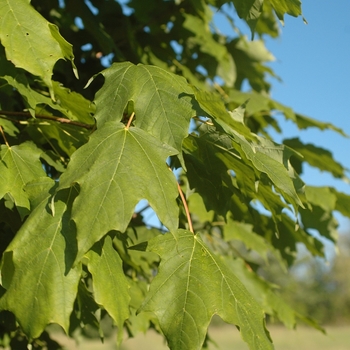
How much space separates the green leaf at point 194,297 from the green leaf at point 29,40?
50cm

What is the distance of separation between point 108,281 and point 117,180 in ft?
0.81

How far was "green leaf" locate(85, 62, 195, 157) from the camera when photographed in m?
1.38

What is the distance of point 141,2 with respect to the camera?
2748 millimetres

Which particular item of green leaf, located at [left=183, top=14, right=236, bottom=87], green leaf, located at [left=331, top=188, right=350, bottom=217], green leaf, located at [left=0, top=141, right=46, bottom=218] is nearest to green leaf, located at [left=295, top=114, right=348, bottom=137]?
green leaf, located at [left=331, top=188, right=350, bottom=217]

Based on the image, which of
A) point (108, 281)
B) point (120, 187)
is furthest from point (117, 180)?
point (108, 281)

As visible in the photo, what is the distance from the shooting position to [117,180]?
1231mm

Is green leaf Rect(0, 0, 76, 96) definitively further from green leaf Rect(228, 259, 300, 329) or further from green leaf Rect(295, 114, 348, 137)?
green leaf Rect(295, 114, 348, 137)

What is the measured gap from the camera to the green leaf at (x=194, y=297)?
1273 millimetres

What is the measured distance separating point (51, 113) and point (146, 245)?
739 mm

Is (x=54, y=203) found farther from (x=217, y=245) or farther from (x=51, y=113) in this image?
(x=217, y=245)

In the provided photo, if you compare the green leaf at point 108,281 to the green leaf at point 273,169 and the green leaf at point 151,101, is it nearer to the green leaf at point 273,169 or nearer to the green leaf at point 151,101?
the green leaf at point 151,101

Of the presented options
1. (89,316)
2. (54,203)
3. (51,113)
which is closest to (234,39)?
(51,113)

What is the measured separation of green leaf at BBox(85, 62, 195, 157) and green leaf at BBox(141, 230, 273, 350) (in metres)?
0.24

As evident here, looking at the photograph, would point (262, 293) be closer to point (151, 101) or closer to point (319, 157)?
point (319, 157)
